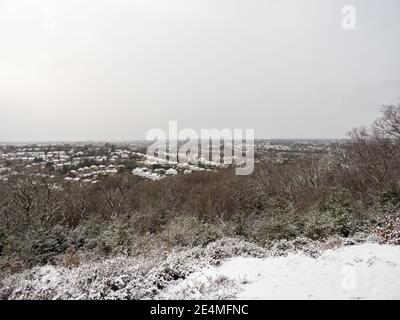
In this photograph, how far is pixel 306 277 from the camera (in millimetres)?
7012

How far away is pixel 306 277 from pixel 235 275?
1.60 metres

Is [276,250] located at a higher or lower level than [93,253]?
higher

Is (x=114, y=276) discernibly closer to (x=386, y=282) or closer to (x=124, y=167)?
(x=386, y=282)

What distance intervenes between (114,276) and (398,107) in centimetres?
2712

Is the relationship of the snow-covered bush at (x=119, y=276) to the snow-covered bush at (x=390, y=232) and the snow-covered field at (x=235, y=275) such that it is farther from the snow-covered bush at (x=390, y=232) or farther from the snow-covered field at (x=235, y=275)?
the snow-covered bush at (x=390, y=232)

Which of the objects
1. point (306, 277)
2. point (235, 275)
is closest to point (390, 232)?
point (306, 277)

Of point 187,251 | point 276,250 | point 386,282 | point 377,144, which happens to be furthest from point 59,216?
point 377,144

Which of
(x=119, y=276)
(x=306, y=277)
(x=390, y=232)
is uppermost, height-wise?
(x=390, y=232)

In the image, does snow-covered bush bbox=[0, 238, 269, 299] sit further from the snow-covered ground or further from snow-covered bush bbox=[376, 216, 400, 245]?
snow-covered bush bbox=[376, 216, 400, 245]

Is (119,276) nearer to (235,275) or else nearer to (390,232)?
(235,275)

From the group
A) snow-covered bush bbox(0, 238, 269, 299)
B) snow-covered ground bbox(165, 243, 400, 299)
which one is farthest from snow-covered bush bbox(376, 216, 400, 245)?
snow-covered bush bbox(0, 238, 269, 299)

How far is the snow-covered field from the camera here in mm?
6348

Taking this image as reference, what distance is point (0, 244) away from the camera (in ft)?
39.0
